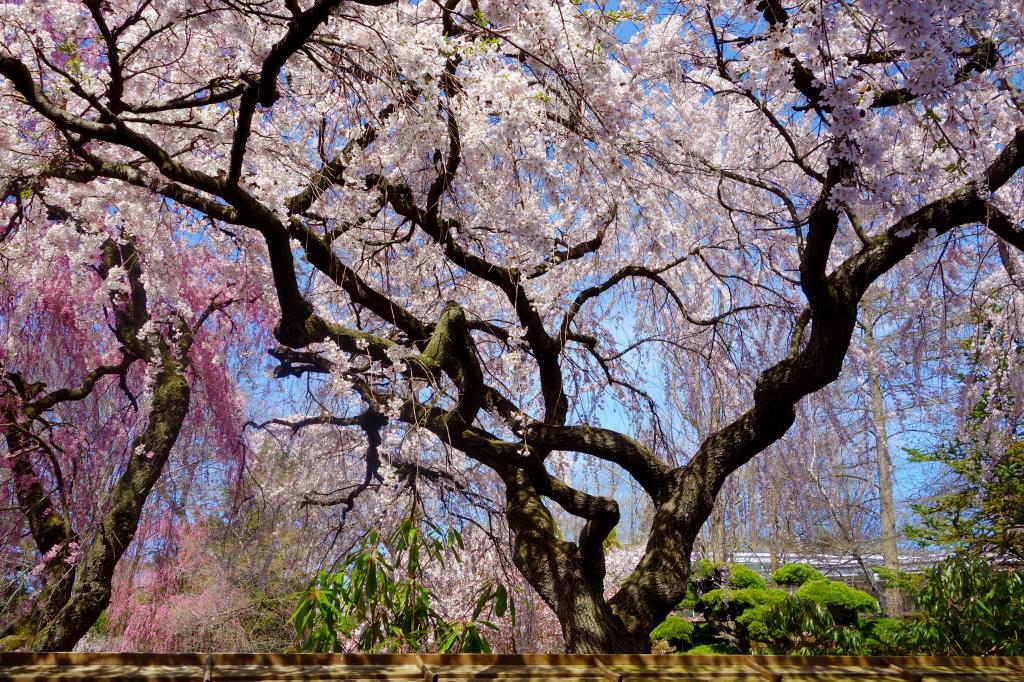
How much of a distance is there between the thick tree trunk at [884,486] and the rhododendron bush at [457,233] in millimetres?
3348

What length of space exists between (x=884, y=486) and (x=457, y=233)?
7343mm

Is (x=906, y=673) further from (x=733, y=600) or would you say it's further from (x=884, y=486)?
(x=884, y=486)

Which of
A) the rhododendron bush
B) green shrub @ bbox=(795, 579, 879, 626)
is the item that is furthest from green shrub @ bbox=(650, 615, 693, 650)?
the rhododendron bush

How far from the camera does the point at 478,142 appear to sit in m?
3.32

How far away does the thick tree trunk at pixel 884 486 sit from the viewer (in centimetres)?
845

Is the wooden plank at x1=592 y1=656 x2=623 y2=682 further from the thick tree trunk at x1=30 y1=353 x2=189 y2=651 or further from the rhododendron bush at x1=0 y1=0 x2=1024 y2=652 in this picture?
the thick tree trunk at x1=30 y1=353 x2=189 y2=651

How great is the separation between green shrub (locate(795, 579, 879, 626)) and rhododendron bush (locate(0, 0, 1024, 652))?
1645mm

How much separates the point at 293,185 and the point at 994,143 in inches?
159

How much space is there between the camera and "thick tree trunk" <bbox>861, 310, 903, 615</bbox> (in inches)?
333

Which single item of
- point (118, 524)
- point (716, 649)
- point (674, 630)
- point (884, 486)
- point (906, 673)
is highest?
point (884, 486)

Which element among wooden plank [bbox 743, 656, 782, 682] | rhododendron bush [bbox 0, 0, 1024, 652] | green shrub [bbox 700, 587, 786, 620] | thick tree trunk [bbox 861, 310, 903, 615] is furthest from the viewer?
thick tree trunk [bbox 861, 310, 903, 615]

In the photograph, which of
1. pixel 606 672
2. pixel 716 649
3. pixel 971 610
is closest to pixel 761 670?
pixel 606 672

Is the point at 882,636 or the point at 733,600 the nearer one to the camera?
the point at 882,636

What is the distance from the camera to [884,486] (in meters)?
9.16
